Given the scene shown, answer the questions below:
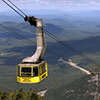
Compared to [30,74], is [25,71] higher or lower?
higher

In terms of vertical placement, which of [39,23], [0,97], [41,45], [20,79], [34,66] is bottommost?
[0,97]

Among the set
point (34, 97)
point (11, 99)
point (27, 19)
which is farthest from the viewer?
point (34, 97)

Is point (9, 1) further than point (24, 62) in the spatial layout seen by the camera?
No

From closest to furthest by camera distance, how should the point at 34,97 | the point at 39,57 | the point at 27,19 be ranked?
the point at 27,19, the point at 39,57, the point at 34,97

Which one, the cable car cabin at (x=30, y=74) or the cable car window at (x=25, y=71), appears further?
the cable car window at (x=25, y=71)

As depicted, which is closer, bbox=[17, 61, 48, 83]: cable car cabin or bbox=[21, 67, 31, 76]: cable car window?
bbox=[17, 61, 48, 83]: cable car cabin

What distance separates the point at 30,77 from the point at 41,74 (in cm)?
196

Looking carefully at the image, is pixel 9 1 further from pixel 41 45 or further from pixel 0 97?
pixel 0 97

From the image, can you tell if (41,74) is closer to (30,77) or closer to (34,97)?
(30,77)

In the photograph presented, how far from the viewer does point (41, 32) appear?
26.4 meters

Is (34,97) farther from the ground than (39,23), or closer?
closer

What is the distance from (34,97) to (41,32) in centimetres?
8057

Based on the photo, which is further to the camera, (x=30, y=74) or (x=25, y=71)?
(x=25, y=71)

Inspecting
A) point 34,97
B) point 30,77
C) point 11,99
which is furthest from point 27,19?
point 34,97
